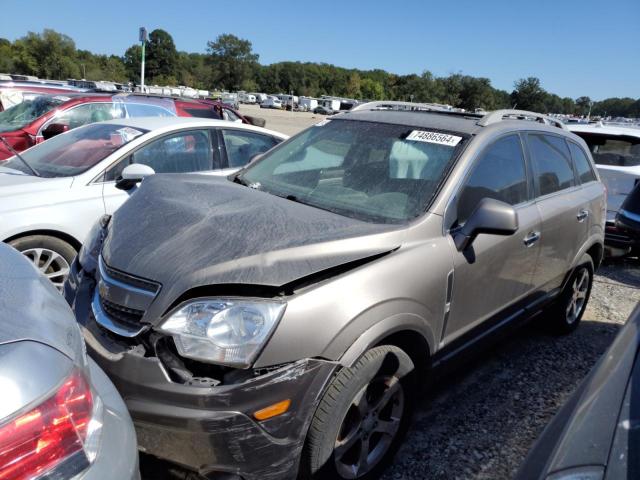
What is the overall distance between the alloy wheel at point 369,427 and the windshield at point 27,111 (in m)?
7.75

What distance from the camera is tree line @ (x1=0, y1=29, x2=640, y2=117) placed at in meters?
43.9

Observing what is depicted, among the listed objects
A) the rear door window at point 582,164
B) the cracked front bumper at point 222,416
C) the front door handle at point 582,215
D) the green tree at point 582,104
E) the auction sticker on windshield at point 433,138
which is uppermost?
the green tree at point 582,104

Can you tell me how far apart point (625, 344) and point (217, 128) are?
443cm

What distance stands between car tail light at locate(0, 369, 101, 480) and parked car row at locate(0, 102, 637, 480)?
37mm

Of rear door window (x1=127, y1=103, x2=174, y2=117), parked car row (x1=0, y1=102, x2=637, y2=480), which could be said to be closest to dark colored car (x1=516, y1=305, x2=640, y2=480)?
parked car row (x1=0, y1=102, x2=637, y2=480)

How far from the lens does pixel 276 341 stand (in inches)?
77.7

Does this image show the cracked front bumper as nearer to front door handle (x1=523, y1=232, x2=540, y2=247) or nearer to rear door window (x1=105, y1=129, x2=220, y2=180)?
front door handle (x1=523, y1=232, x2=540, y2=247)

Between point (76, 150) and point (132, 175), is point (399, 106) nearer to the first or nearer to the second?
point (132, 175)

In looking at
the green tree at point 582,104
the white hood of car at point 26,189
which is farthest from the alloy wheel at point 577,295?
the green tree at point 582,104

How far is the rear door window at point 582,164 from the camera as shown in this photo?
14.0 feet

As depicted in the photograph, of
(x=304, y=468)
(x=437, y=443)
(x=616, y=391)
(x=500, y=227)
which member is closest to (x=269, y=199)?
(x=500, y=227)

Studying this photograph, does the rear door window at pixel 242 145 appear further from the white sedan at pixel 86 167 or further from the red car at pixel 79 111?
the red car at pixel 79 111

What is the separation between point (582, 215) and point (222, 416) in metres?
3.31

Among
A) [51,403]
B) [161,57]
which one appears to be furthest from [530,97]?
[161,57]
